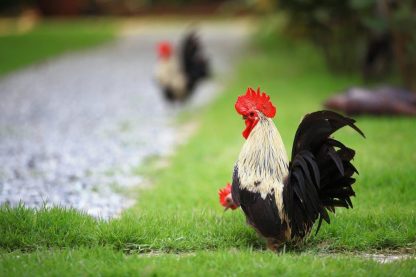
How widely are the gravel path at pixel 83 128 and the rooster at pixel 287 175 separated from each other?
208cm

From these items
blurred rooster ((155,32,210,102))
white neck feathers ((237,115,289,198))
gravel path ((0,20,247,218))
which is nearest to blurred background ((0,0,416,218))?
gravel path ((0,20,247,218))

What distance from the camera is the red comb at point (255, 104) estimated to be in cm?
485

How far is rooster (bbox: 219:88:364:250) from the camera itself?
15.3ft

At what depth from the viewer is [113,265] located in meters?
4.50

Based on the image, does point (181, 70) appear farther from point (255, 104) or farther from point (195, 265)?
point (195, 265)

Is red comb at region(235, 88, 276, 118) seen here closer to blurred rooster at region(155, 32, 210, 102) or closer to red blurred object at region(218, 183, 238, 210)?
red blurred object at region(218, 183, 238, 210)

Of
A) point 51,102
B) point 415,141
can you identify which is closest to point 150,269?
point 415,141

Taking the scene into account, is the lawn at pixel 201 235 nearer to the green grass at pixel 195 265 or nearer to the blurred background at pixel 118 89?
the green grass at pixel 195 265

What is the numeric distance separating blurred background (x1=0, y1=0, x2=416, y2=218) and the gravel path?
21 millimetres

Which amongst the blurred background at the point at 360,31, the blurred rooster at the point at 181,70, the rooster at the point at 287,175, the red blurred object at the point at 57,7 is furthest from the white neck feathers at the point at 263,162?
the red blurred object at the point at 57,7

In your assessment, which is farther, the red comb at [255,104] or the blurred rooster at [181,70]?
the blurred rooster at [181,70]

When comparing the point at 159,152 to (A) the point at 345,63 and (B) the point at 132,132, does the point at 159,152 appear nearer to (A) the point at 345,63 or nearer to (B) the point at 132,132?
(B) the point at 132,132

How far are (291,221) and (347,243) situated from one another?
736 mm

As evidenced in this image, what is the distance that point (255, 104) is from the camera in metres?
4.87
